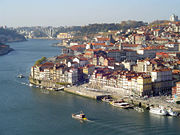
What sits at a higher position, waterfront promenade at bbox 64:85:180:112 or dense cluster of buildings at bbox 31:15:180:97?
dense cluster of buildings at bbox 31:15:180:97

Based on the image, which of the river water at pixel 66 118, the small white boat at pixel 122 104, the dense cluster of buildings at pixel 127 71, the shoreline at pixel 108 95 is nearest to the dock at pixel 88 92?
the shoreline at pixel 108 95

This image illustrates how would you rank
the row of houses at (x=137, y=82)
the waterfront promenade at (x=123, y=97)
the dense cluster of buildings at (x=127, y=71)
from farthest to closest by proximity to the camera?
the dense cluster of buildings at (x=127, y=71) < the row of houses at (x=137, y=82) < the waterfront promenade at (x=123, y=97)

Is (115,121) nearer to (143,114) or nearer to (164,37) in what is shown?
(143,114)

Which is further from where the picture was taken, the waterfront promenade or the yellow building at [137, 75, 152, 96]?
the yellow building at [137, 75, 152, 96]

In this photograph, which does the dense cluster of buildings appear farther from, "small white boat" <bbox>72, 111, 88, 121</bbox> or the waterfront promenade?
"small white boat" <bbox>72, 111, 88, 121</bbox>

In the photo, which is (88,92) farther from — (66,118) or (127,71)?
(66,118)

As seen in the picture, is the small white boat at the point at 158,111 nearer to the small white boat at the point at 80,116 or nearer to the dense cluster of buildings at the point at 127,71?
the dense cluster of buildings at the point at 127,71

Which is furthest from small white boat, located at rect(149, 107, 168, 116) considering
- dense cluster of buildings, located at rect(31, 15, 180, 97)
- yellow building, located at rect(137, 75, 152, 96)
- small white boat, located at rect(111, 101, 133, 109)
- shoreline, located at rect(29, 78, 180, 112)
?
yellow building, located at rect(137, 75, 152, 96)

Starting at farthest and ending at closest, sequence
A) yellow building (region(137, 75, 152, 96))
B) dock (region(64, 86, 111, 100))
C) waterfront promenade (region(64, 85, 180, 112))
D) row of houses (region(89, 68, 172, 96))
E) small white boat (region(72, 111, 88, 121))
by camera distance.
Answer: dock (region(64, 86, 111, 100))
row of houses (region(89, 68, 172, 96))
yellow building (region(137, 75, 152, 96))
waterfront promenade (region(64, 85, 180, 112))
small white boat (region(72, 111, 88, 121))

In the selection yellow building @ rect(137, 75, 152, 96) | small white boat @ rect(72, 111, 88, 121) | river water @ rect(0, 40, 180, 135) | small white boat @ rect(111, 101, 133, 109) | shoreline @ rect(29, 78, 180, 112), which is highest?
yellow building @ rect(137, 75, 152, 96)

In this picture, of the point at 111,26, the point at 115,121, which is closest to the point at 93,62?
the point at 115,121

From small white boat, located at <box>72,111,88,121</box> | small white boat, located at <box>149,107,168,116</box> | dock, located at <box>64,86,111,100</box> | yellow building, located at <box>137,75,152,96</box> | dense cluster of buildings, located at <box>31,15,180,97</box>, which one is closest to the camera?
small white boat, located at <box>72,111,88,121</box>
